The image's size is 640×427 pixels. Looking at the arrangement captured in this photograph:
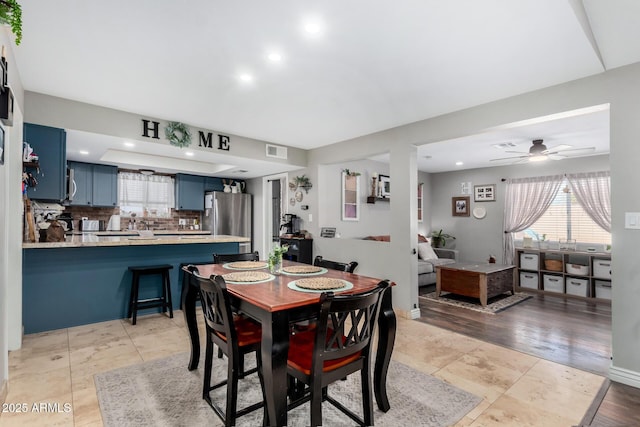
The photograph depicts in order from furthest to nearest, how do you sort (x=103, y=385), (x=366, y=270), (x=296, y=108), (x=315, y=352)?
(x=366, y=270), (x=296, y=108), (x=103, y=385), (x=315, y=352)

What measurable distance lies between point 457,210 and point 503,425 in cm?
580

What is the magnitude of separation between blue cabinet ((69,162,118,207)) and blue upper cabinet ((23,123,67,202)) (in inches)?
85.7

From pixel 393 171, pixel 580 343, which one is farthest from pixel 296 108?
pixel 580 343

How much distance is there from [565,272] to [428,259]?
85.4 inches

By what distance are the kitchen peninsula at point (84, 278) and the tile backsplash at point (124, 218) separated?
2410 millimetres

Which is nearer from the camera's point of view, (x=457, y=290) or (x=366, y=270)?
(x=366, y=270)

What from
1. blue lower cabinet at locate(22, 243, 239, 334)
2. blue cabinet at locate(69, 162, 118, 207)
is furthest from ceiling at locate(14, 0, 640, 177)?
blue cabinet at locate(69, 162, 118, 207)

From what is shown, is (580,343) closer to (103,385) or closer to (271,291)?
(271,291)

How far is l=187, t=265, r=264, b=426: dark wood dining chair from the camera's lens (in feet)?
5.74

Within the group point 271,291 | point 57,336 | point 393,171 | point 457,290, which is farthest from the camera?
point 457,290

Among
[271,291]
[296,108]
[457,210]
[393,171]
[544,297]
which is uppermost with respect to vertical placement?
[296,108]

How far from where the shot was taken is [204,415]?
6.27ft

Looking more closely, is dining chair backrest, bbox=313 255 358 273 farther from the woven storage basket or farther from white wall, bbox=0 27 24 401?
the woven storage basket

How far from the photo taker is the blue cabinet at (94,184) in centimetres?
512
